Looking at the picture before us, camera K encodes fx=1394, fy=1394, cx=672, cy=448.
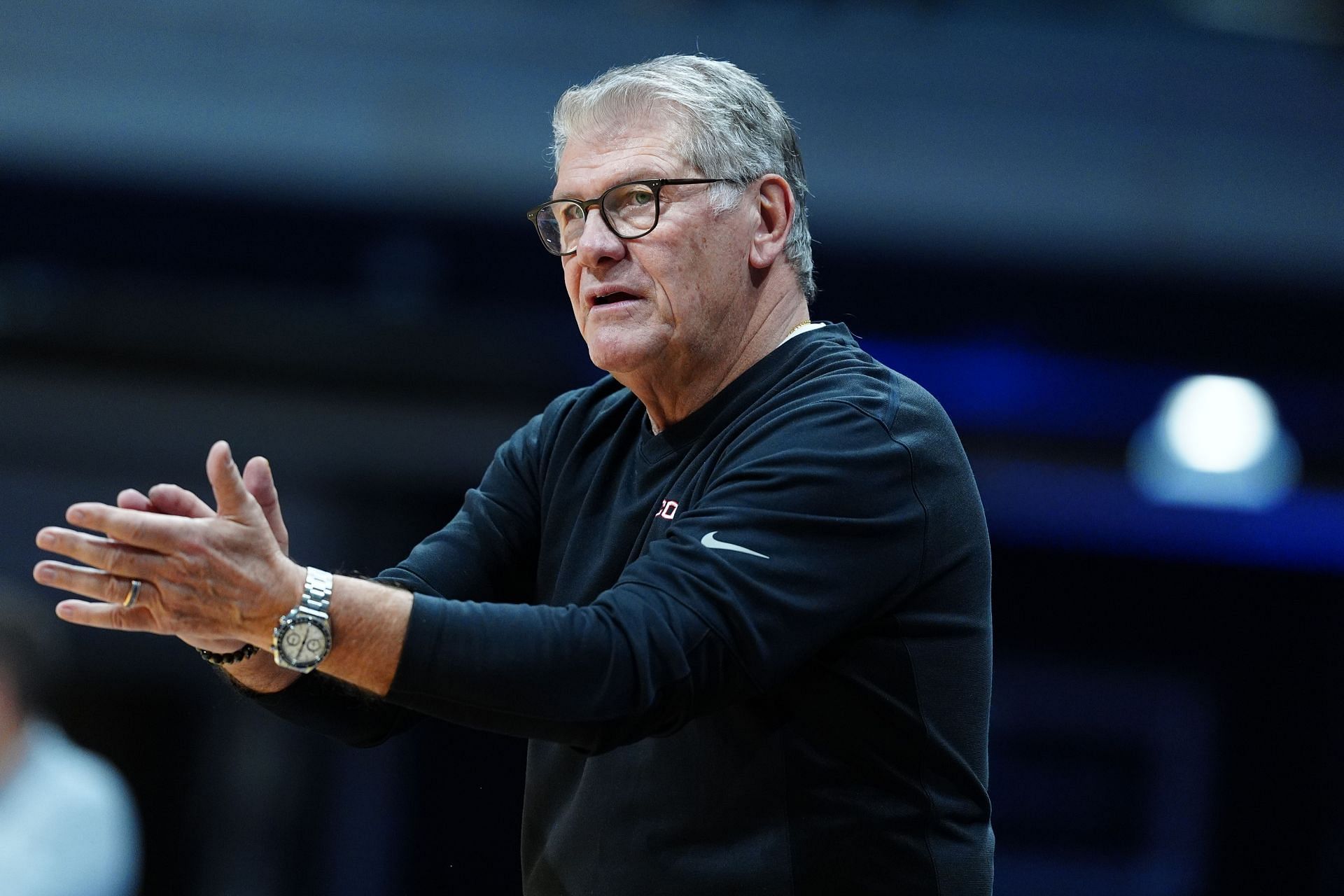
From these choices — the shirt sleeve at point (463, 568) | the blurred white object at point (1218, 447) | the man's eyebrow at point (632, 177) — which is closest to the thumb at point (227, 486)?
the shirt sleeve at point (463, 568)

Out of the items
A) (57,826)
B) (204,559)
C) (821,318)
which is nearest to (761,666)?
(204,559)

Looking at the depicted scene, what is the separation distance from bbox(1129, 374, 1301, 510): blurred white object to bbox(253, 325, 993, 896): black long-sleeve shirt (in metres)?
3.41

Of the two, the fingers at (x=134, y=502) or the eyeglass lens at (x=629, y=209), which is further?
the eyeglass lens at (x=629, y=209)

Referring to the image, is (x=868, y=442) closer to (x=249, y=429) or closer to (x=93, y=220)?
(x=249, y=429)

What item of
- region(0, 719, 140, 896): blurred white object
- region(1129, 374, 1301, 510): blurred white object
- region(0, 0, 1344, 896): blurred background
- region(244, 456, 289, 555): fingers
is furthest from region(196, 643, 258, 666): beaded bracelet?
region(1129, 374, 1301, 510): blurred white object

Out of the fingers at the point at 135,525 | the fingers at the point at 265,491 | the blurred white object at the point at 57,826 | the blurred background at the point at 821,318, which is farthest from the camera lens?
the blurred background at the point at 821,318

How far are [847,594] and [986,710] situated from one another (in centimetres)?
31

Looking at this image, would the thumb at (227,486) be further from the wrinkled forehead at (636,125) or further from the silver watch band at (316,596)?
the wrinkled forehead at (636,125)

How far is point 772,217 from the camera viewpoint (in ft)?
6.10

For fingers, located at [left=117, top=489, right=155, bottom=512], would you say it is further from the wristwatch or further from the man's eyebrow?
the man's eyebrow

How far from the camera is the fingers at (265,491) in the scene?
1492mm

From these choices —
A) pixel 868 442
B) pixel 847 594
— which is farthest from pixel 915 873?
pixel 868 442

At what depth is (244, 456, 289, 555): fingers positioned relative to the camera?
1492 millimetres

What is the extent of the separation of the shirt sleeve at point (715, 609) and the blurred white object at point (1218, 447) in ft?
11.6
